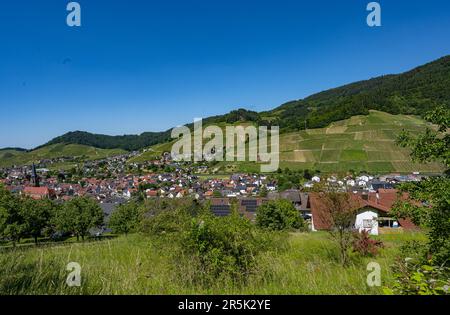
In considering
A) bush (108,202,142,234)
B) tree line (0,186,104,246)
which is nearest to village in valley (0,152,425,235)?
bush (108,202,142,234)

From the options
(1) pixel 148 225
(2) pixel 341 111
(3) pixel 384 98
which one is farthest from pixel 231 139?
(1) pixel 148 225

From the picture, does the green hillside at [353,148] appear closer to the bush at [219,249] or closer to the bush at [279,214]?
the bush at [279,214]

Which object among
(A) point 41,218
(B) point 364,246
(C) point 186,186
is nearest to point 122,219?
(A) point 41,218

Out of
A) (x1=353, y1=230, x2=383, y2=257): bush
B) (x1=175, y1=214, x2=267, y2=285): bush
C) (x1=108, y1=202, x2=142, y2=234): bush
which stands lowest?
(x1=108, y1=202, x2=142, y2=234): bush

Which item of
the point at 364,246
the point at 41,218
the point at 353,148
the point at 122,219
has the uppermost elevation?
Result: the point at 353,148

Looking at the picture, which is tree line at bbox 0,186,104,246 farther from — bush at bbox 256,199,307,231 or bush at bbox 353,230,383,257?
bush at bbox 353,230,383,257

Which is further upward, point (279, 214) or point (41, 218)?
point (279, 214)

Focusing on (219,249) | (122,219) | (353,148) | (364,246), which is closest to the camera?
(219,249)

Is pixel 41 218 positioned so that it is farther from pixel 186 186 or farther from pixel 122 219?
pixel 186 186
